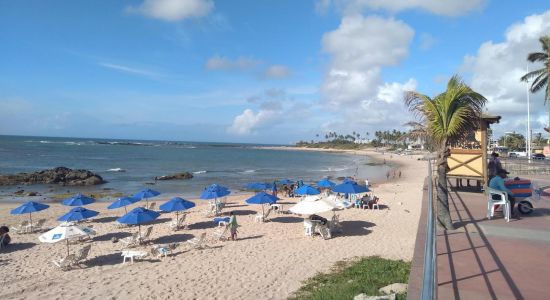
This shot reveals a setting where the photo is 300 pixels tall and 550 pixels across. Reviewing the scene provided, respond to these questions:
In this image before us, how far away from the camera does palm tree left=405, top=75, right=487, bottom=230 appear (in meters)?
9.04

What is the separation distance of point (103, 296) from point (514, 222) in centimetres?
1050

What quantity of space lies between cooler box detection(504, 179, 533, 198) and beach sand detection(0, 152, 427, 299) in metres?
3.31

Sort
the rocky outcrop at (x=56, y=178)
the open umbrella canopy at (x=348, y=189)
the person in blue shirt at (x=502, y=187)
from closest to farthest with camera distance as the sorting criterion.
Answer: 1. the person in blue shirt at (x=502, y=187)
2. the open umbrella canopy at (x=348, y=189)
3. the rocky outcrop at (x=56, y=178)

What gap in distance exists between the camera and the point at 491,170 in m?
14.4

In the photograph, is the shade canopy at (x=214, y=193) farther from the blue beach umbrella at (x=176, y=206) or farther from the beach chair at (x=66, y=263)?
the beach chair at (x=66, y=263)

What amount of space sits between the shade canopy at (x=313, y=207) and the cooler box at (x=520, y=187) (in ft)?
17.6

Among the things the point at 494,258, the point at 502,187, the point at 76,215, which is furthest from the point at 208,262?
the point at 502,187

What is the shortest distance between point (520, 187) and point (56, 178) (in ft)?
130

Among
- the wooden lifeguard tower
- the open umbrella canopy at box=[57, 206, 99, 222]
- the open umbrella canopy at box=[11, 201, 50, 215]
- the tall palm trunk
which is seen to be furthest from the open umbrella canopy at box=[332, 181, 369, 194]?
→ the open umbrella canopy at box=[11, 201, 50, 215]

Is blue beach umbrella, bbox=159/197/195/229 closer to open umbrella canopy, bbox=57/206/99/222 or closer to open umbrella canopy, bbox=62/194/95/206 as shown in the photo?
open umbrella canopy, bbox=57/206/99/222

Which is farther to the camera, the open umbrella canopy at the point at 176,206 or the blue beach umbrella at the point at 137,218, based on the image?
the open umbrella canopy at the point at 176,206

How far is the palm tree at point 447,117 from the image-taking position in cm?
904

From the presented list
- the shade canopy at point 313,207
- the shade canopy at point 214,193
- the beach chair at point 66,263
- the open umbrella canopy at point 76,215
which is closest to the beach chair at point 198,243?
Result: the shade canopy at point 313,207

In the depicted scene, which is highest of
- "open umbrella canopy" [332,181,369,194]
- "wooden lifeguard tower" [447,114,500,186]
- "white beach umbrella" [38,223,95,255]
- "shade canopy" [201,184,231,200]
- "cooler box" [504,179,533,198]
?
"wooden lifeguard tower" [447,114,500,186]
